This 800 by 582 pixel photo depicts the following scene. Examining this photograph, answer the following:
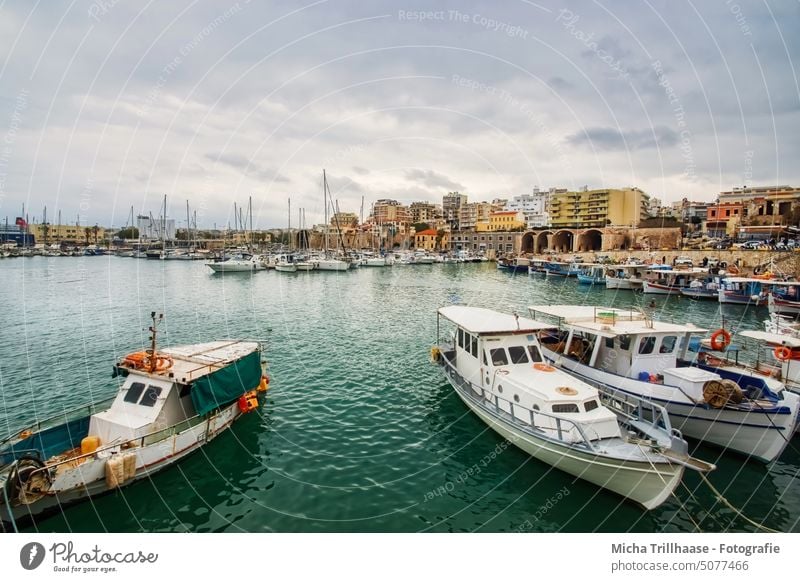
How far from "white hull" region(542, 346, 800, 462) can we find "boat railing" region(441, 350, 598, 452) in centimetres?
498

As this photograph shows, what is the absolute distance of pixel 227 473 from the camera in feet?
41.7

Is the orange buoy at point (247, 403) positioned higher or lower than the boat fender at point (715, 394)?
lower

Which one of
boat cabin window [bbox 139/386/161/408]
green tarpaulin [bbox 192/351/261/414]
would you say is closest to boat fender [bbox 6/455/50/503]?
boat cabin window [bbox 139/386/161/408]

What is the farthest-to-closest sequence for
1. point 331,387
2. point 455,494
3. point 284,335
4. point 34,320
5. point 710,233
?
point 710,233
point 34,320
point 284,335
point 331,387
point 455,494

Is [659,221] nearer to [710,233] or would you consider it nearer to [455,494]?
[710,233]

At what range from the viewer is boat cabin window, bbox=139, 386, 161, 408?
1292 cm

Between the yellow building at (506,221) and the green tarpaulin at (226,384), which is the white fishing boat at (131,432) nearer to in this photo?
the green tarpaulin at (226,384)

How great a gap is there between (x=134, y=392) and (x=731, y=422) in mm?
19487

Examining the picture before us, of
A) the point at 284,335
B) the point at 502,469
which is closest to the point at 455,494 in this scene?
the point at 502,469

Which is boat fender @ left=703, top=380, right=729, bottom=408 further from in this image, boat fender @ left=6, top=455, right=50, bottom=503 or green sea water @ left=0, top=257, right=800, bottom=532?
boat fender @ left=6, top=455, right=50, bottom=503

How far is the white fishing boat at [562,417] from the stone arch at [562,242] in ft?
408

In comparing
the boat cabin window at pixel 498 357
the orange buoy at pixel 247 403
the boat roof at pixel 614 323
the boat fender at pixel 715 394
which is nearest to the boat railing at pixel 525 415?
the boat cabin window at pixel 498 357
